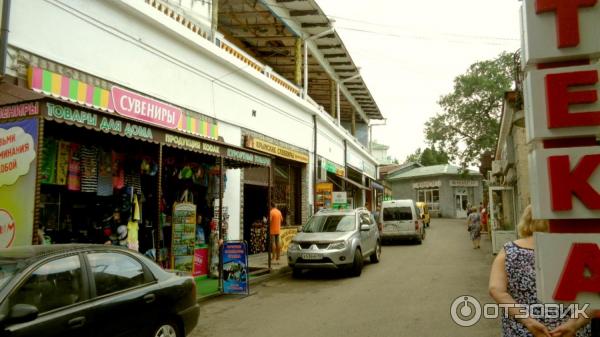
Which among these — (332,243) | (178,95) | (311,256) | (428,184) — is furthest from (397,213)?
(428,184)

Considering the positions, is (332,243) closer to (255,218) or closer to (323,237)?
(323,237)

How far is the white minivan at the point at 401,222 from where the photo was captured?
21.1 m

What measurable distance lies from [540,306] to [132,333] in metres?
3.71

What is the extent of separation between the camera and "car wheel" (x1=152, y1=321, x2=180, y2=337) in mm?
4895

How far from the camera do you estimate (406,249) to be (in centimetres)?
1934

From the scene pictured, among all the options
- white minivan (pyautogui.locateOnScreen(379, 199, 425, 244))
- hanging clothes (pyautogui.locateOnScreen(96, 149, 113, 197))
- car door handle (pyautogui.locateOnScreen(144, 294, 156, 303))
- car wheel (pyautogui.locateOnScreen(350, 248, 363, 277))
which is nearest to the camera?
car door handle (pyautogui.locateOnScreen(144, 294, 156, 303))

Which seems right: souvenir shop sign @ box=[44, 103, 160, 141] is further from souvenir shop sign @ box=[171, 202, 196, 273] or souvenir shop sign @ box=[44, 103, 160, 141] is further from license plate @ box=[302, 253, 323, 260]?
license plate @ box=[302, 253, 323, 260]

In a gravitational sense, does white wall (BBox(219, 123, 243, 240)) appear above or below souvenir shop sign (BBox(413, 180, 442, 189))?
below

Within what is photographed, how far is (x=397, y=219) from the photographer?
2136cm

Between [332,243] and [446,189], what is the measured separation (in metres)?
41.7

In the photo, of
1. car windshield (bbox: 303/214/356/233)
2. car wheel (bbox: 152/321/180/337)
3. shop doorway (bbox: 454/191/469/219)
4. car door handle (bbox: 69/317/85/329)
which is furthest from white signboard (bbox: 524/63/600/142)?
shop doorway (bbox: 454/191/469/219)

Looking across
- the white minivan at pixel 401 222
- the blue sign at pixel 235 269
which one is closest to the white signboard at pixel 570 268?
the blue sign at pixel 235 269

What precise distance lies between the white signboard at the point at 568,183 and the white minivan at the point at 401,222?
19.2 metres

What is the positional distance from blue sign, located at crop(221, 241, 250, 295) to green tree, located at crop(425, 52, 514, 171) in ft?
99.2
